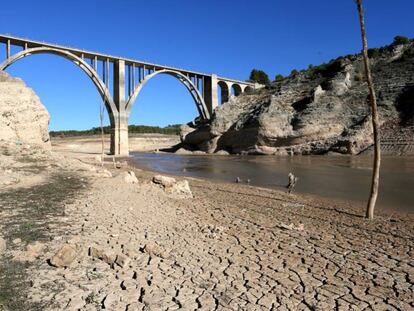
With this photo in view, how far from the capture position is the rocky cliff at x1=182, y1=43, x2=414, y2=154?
4150cm

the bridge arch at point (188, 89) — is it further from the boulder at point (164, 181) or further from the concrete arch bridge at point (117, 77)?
the boulder at point (164, 181)

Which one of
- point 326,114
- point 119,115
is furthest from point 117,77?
point 326,114

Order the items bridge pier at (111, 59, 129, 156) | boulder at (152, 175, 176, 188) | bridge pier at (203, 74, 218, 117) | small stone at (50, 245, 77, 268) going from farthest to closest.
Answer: bridge pier at (203, 74, 218, 117)
bridge pier at (111, 59, 129, 156)
boulder at (152, 175, 176, 188)
small stone at (50, 245, 77, 268)

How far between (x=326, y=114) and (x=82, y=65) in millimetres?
31319

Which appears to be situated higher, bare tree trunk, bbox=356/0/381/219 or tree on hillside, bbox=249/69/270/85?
tree on hillside, bbox=249/69/270/85

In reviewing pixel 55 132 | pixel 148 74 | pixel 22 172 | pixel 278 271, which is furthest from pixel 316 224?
pixel 55 132

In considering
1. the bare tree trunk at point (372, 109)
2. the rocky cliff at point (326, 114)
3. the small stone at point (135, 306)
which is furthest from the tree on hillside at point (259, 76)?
the small stone at point (135, 306)

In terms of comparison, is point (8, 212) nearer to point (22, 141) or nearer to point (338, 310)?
point (338, 310)

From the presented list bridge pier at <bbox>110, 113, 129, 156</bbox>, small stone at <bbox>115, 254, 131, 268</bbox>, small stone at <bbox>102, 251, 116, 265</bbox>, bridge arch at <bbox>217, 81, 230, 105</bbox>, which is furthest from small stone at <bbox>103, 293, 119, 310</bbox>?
bridge arch at <bbox>217, 81, 230, 105</bbox>

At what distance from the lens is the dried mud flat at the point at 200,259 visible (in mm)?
4484

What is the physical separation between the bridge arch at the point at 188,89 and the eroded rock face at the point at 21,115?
34.7 meters

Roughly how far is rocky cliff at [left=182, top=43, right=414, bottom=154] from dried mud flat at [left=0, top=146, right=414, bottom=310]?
3146 centimetres

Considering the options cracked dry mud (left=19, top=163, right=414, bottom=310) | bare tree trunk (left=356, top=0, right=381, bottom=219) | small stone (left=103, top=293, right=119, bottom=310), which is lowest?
small stone (left=103, top=293, right=119, bottom=310)

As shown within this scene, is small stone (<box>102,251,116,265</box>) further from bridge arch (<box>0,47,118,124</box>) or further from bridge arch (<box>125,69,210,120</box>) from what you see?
bridge arch (<box>125,69,210,120</box>)
